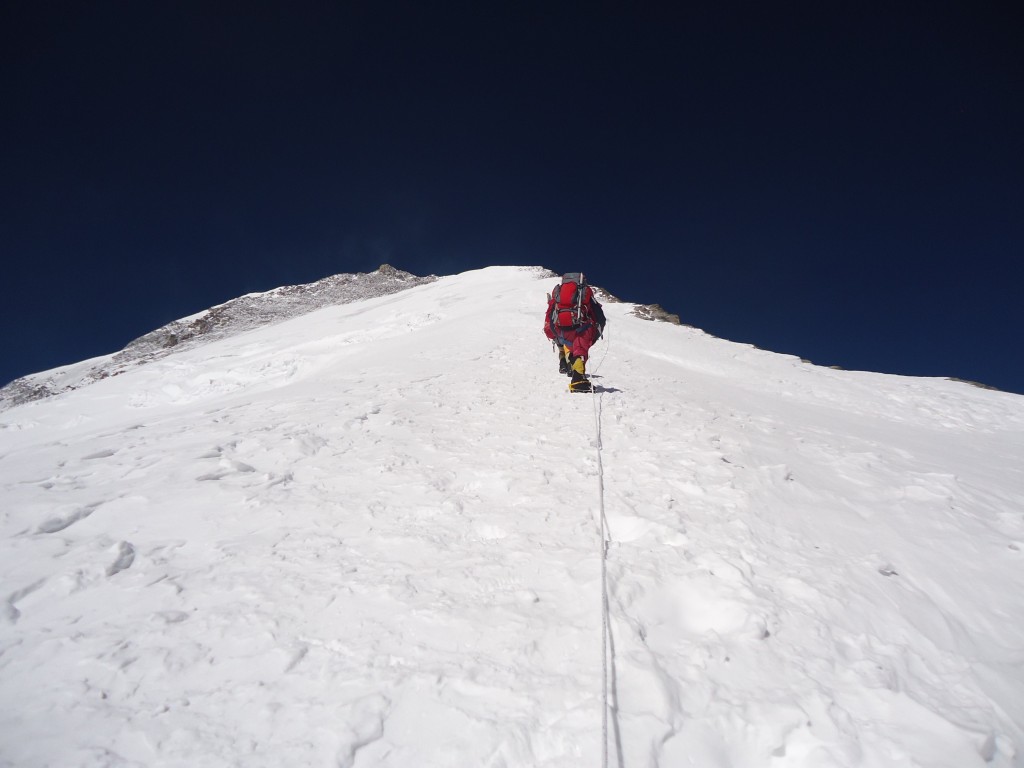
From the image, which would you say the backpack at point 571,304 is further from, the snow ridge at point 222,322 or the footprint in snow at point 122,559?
the snow ridge at point 222,322

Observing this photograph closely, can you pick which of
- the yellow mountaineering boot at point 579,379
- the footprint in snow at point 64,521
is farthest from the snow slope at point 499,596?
the yellow mountaineering boot at point 579,379

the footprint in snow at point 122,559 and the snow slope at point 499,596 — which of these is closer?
the snow slope at point 499,596

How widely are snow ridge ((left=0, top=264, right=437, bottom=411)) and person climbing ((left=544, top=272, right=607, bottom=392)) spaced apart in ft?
54.3

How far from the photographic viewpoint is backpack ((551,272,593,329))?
9.47 m

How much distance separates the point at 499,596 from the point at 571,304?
6989mm

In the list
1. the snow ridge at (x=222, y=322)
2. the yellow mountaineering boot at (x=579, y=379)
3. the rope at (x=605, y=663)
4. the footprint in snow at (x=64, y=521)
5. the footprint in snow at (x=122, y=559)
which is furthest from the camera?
the snow ridge at (x=222, y=322)

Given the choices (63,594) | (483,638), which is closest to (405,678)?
(483,638)

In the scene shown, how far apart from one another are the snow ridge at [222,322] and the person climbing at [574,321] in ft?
54.3

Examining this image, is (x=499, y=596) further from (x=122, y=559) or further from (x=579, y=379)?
(x=579, y=379)

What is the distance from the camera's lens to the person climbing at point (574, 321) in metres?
9.37

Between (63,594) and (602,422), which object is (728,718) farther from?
(602,422)

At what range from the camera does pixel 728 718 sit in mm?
2561

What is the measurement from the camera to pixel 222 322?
30.5 m

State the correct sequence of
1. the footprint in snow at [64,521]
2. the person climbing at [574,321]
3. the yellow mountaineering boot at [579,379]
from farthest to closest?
the person climbing at [574,321], the yellow mountaineering boot at [579,379], the footprint in snow at [64,521]
